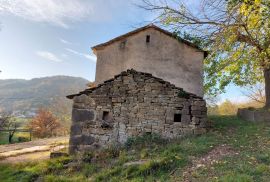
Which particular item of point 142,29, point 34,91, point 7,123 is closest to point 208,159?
point 142,29

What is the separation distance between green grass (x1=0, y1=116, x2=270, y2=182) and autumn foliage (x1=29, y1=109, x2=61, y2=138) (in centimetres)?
1708

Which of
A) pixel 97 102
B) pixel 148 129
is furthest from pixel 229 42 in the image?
pixel 97 102

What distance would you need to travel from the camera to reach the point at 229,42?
11469 mm

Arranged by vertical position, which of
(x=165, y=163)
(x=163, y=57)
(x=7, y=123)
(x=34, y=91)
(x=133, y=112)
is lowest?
(x=165, y=163)

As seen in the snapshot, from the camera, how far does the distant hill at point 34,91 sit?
5277cm

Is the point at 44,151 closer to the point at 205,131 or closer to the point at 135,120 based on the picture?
the point at 135,120

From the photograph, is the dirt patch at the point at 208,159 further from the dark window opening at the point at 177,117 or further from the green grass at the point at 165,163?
the dark window opening at the point at 177,117

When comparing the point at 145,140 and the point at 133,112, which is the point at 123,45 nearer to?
the point at 133,112

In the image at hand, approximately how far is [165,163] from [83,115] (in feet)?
14.1

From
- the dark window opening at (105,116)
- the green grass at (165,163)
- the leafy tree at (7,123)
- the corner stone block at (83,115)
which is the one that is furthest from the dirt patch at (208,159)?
the leafy tree at (7,123)

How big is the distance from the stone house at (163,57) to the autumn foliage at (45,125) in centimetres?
1526

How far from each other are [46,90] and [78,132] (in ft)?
195

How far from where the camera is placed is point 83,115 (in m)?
10.3

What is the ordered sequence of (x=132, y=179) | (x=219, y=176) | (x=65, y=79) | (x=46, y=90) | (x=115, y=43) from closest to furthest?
(x=219, y=176)
(x=132, y=179)
(x=115, y=43)
(x=46, y=90)
(x=65, y=79)
